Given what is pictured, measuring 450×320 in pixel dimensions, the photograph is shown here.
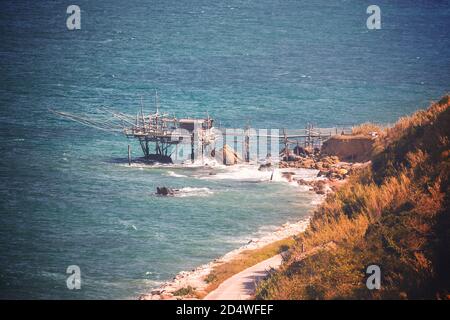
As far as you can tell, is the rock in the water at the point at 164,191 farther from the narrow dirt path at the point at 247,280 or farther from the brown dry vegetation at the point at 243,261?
the narrow dirt path at the point at 247,280

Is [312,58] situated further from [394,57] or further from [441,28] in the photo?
[441,28]

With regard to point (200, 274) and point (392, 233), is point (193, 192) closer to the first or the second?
point (200, 274)

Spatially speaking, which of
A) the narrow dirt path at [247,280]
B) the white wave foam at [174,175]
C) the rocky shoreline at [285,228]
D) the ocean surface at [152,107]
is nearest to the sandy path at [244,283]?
the narrow dirt path at [247,280]

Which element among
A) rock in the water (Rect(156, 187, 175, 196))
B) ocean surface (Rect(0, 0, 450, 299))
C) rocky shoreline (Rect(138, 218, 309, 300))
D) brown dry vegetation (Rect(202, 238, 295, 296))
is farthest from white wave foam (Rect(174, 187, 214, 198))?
brown dry vegetation (Rect(202, 238, 295, 296))

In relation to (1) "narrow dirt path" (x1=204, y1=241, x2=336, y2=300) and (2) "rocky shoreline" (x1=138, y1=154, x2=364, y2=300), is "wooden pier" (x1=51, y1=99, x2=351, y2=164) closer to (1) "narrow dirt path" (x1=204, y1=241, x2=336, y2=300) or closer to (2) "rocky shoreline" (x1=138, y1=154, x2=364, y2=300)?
(2) "rocky shoreline" (x1=138, y1=154, x2=364, y2=300)

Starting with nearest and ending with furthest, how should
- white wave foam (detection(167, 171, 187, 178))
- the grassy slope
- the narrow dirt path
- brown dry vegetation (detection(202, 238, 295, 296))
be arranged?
the grassy slope → the narrow dirt path → brown dry vegetation (detection(202, 238, 295, 296)) → white wave foam (detection(167, 171, 187, 178))

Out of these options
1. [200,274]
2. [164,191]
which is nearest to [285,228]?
[200,274]
